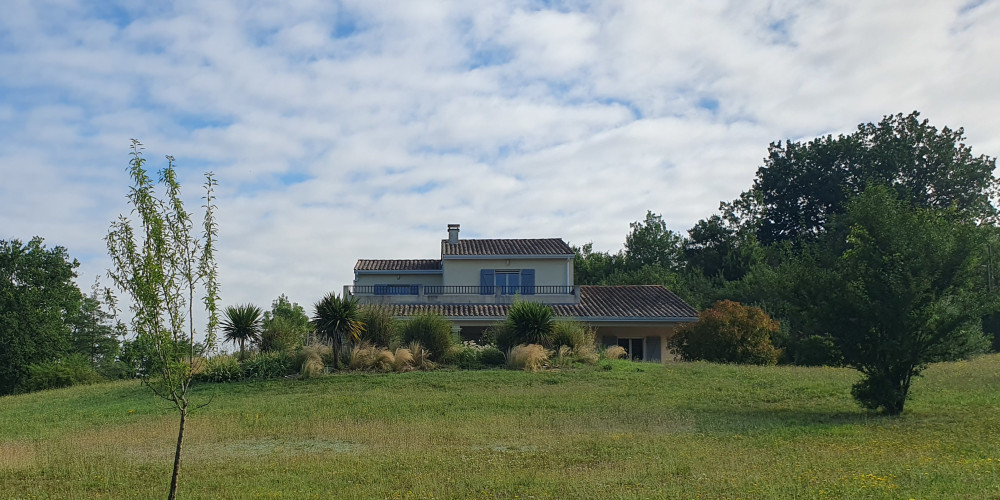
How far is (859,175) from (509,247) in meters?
35.4

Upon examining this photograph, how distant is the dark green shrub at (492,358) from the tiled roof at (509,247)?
1269cm

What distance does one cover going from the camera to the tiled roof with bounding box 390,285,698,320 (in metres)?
36.5

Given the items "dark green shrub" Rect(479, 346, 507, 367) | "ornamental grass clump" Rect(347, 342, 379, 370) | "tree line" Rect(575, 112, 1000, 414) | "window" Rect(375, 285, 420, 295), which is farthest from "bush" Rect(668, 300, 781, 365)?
"window" Rect(375, 285, 420, 295)

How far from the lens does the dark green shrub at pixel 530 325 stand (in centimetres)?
2906

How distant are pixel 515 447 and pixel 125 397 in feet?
53.2

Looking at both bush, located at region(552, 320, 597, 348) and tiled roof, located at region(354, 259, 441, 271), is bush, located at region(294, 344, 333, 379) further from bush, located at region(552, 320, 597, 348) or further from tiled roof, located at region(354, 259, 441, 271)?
tiled roof, located at region(354, 259, 441, 271)

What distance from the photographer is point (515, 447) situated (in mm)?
14844

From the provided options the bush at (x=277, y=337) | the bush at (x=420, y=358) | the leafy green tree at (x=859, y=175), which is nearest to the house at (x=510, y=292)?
the bush at (x=277, y=337)

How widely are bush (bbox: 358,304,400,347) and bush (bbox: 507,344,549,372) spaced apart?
4354mm

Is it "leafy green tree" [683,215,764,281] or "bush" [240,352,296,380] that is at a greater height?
"leafy green tree" [683,215,764,281]

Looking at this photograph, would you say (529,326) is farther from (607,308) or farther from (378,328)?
(607,308)

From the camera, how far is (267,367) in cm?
2691

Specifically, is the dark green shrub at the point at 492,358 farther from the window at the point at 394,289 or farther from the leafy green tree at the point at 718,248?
the leafy green tree at the point at 718,248

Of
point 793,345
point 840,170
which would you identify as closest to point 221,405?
point 793,345
